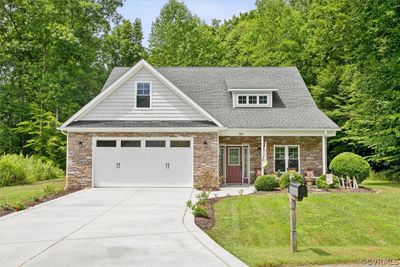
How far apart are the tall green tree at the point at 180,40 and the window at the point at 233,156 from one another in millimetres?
18938

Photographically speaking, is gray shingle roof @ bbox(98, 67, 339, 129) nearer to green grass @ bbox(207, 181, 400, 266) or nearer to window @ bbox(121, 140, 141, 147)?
window @ bbox(121, 140, 141, 147)

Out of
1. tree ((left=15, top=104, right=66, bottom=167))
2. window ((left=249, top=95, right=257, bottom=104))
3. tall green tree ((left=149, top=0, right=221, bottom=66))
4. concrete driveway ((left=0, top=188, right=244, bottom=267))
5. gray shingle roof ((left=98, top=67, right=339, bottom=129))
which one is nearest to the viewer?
concrete driveway ((left=0, top=188, right=244, bottom=267))

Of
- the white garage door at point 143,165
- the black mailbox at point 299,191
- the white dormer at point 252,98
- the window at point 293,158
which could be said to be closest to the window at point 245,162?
the window at point 293,158

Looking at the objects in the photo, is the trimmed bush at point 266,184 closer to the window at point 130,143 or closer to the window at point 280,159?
the window at point 280,159

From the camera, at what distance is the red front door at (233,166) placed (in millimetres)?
21219

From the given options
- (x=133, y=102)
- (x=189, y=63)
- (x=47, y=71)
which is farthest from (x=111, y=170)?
(x=189, y=63)

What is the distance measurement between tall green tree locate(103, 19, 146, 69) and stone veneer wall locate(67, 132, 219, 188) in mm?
22233

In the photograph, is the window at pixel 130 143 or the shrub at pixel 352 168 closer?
the shrub at pixel 352 168

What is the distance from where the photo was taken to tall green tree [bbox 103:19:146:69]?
4035cm

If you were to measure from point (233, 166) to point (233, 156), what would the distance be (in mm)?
506

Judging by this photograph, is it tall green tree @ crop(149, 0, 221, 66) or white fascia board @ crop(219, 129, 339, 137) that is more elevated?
tall green tree @ crop(149, 0, 221, 66)

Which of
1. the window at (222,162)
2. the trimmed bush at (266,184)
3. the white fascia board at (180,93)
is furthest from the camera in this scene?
the window at (222,162)

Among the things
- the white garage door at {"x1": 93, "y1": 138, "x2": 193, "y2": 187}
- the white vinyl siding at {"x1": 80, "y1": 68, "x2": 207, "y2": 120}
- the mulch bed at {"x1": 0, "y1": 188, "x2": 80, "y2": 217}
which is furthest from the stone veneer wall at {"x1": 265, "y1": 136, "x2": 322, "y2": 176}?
the mulch bed at {"x1": 0, "y1": 188, "x2": 80, "y2": 217}

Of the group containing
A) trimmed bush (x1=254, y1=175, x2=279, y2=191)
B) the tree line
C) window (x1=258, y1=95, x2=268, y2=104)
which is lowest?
trimmed bush (x1=254, y1=175, x2=279, y2=191)
